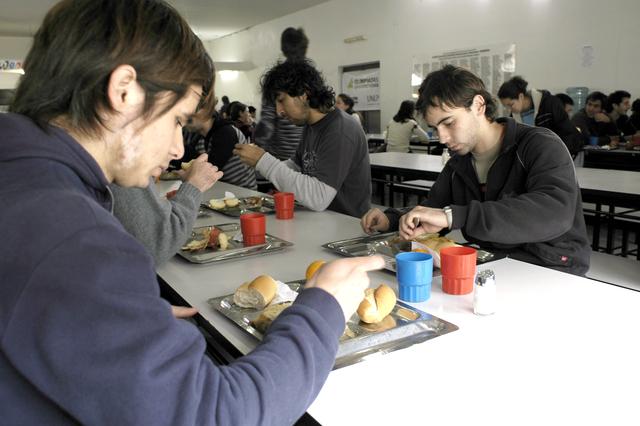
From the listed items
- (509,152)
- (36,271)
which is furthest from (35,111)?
(509,152)

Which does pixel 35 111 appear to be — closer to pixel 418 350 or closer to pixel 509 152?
pixel 418 350

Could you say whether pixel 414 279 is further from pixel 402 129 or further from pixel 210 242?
pixel 402 129

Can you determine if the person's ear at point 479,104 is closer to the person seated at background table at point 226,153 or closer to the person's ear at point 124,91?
the person's ear at point 124,91

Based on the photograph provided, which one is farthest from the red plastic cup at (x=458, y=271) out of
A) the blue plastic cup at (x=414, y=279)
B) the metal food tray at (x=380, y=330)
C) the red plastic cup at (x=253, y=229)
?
the red plastic cup at (x=253, y=229)

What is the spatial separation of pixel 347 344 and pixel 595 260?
177cm

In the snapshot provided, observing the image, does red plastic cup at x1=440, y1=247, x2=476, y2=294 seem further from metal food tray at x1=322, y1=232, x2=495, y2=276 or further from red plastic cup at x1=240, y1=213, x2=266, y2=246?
red plastic cup at x1=240, y1=213, x2=266, y2=246

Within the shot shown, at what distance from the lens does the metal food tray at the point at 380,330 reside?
1023mm

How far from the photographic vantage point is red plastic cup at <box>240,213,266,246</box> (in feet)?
5.81

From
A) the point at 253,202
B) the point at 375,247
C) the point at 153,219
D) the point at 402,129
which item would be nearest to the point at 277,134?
the point at 253,202

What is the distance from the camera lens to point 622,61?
604 centimetres

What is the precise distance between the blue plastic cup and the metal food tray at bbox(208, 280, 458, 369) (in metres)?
0.06

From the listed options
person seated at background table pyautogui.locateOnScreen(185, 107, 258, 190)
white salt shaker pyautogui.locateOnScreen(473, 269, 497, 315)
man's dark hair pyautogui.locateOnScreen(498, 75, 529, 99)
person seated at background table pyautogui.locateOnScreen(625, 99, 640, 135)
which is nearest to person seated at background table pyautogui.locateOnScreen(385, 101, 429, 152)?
man's dark hair pyautogui.locateOnScreen(498, 75, 529, 99)

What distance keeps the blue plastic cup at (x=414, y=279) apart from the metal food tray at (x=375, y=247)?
10.6 inches

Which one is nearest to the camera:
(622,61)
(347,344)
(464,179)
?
(347,344)
